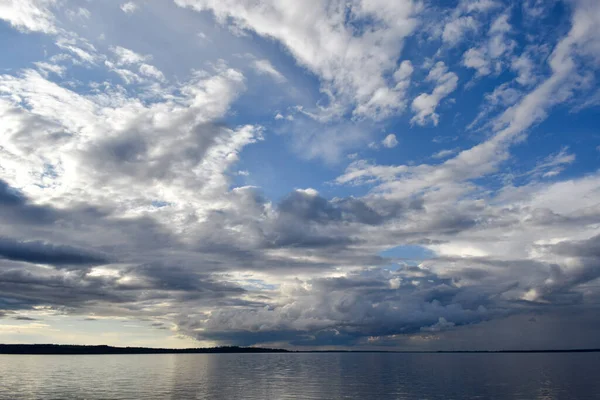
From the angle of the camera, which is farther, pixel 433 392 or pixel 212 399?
pixel 433 392

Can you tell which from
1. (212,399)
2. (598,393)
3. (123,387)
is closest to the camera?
(212,399)

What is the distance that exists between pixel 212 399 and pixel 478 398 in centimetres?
6241

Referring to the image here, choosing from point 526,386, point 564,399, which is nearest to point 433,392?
point 564,399

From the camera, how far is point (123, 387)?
439ft

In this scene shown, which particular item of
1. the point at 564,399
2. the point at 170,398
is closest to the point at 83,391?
the point at 170,398

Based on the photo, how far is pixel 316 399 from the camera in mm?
107000

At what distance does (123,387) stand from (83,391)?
15641mm

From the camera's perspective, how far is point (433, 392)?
120125 mm

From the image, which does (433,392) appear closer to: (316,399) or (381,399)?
(381,399)

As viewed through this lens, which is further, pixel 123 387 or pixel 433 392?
pixel 123 387

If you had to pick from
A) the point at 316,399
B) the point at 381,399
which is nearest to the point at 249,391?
the point at 316,399

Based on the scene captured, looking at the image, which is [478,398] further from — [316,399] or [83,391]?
[83,391]

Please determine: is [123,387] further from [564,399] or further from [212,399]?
[564,399]

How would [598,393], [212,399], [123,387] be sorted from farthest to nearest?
[123,387] < [598,393] < [212,399]
